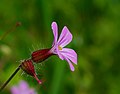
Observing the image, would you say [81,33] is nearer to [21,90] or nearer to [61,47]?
[21,90]

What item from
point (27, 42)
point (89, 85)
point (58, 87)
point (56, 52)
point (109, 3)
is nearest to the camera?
point (56, 52)

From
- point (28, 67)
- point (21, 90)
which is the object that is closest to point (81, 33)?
point (21, 90)

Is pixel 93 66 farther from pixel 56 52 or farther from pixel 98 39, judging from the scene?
pixel 56 52

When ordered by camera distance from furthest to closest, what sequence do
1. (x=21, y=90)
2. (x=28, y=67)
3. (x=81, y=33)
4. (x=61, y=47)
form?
(x=81, y=33) < (x=21, y=90) < (x=61, y=47) < (x=28, y=67)

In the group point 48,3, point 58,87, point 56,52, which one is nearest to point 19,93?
point 58,87

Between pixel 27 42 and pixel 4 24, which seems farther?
pixel 4 24
